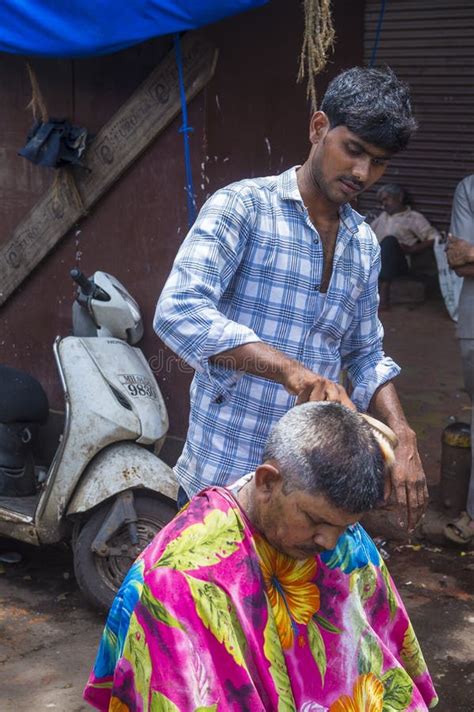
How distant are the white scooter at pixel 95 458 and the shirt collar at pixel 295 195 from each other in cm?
190

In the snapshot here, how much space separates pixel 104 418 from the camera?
452 centimetres

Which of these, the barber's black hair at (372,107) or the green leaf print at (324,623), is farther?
the barber's black hair at (372,107)

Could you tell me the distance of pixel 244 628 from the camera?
2125 millimetres

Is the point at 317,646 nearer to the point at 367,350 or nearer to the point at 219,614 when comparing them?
the point at 219,614

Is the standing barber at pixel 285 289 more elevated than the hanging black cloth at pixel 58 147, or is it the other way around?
the hanging black cloth at pixel 58 147

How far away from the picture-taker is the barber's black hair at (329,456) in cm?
205

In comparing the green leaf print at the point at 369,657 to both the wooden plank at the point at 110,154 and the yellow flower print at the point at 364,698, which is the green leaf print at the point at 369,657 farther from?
the wooden plank at the point at 110,154

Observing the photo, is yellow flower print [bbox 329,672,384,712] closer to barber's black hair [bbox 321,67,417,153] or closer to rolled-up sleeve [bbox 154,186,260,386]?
rolled-up sleeve [bbox 154,186,260,386]

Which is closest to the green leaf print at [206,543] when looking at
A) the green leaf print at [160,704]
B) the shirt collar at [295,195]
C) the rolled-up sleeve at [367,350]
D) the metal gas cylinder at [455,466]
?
the green leaf print at [160,704]

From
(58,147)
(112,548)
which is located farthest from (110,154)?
(112,548)

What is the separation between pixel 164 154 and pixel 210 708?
3.42m

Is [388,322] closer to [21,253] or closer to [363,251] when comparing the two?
[21,253]

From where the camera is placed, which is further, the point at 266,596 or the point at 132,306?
the point at 132,306

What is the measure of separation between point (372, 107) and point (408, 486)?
919mm
